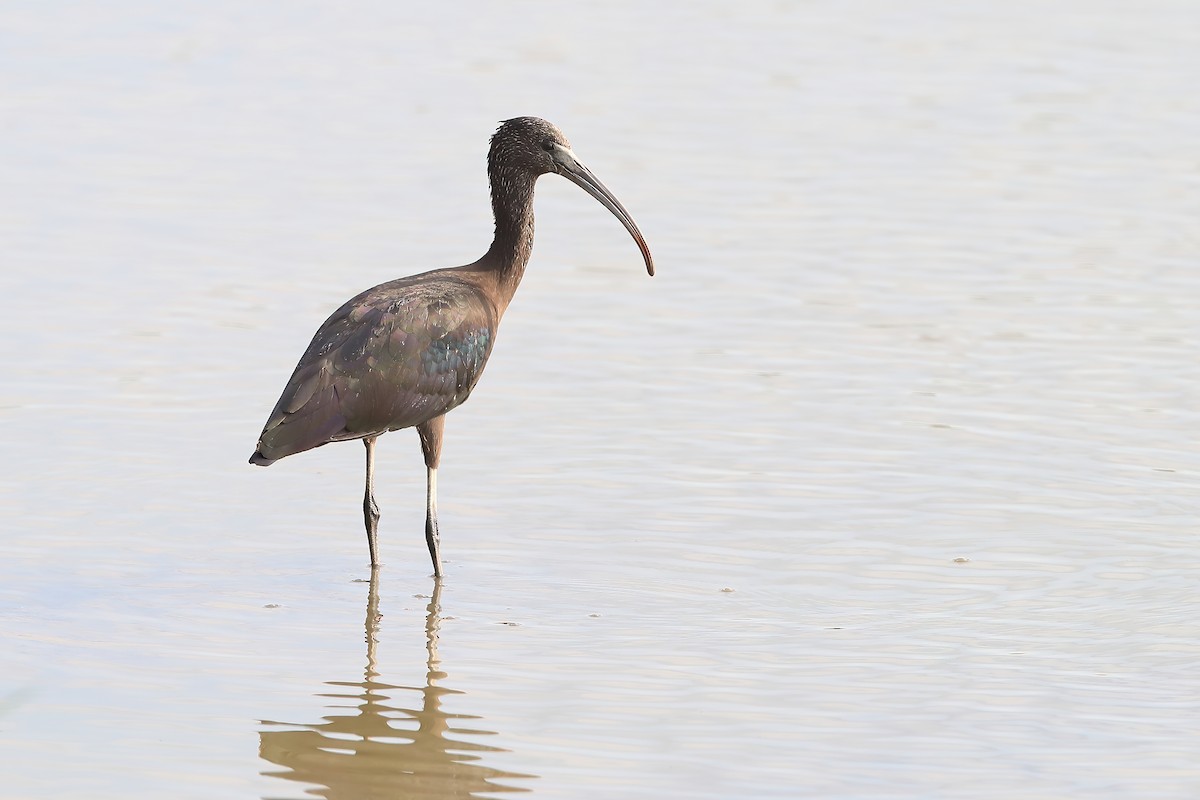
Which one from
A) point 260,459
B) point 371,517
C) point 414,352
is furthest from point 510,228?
point 260,459

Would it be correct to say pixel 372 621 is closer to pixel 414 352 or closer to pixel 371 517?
pixel 371 517

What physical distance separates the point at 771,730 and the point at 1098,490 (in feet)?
12.1

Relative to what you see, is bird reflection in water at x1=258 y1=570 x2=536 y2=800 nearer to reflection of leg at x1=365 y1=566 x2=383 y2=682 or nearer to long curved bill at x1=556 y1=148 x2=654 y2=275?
reflection of leg at x1=365 y1=566 x2=383 y2=682

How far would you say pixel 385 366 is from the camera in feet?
30.0

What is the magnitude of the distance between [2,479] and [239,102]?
1037 centimetres

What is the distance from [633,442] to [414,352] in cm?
224

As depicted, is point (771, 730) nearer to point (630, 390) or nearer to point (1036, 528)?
point (1036, 528)

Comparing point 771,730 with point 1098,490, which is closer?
point 771,730

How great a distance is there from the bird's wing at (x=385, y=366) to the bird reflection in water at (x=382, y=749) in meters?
1.49

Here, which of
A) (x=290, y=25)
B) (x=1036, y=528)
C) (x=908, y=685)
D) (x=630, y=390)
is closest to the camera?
(x=908, y=685)

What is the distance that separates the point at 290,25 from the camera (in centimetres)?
2394

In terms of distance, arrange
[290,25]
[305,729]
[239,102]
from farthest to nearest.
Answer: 1. [290,25]
2. [239,102]
3. [305,729]

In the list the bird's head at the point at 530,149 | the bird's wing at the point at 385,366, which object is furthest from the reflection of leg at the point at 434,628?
the bird's head at the point at 530,149

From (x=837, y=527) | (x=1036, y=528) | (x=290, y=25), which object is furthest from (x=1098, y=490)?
(x=290, y=25)
